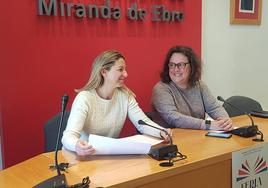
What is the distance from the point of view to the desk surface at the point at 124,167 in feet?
4.69

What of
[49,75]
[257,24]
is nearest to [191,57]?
[49,75]

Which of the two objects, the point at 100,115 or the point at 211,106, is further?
the point at 211,106

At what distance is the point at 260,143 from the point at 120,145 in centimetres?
82

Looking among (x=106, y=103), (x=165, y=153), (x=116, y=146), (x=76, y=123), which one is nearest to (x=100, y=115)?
(x=106, y=103)

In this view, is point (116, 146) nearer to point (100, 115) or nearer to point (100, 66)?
point (100, 115)

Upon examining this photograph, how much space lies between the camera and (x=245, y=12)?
3549 mm

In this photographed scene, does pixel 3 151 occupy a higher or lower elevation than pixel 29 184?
lower

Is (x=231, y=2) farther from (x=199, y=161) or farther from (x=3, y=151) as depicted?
(x=3, y=151)

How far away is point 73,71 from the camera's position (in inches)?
99.0

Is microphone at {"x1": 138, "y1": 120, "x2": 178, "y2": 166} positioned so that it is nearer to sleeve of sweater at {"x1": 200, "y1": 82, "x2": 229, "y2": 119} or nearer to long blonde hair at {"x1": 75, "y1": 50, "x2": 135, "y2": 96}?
long blonde hair at {"x1": 75, "y1": 50, "x2": 135, "y2": 96}

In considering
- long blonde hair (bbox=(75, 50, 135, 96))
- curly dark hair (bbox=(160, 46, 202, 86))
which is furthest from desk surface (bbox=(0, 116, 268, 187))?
curly dark hair (bbox=(160, 46, 202, 86))

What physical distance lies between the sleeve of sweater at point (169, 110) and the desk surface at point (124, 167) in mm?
401

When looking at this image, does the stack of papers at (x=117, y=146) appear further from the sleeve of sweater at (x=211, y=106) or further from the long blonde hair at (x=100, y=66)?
the sleeve of sweater at (x=211, y=106)

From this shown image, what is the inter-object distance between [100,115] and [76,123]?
25cm
